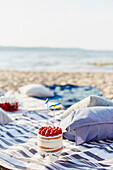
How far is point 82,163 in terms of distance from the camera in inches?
62.8

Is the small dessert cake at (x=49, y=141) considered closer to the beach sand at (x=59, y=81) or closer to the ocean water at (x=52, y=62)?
the beach sand at (x=59, y=81)

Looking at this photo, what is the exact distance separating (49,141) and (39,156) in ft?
0.66

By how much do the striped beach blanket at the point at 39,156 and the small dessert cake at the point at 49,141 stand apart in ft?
0.28

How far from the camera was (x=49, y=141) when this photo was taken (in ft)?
5.24

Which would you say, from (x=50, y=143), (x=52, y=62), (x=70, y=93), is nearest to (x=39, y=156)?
(x=50, y=143)

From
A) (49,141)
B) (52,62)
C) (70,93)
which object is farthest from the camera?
(52,62)

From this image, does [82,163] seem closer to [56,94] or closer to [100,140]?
[100,140]

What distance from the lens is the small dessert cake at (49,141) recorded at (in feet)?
5.25

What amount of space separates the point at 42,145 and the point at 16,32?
25685mm

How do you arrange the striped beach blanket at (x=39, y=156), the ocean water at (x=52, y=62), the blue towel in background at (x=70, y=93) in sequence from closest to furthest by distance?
1. the striped beach blanket at (x=39, y=156)
2. the blue towel in background at (x=70, y=93)
3. the ocean water at (x=52, y=62)

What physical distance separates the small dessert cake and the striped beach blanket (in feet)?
0.28

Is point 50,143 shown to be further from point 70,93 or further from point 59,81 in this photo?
point 59,81

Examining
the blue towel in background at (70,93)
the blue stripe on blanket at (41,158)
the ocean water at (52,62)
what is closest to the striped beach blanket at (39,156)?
the blue stripe on blanket at (41,158)

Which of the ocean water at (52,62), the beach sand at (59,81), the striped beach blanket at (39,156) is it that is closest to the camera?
the striped beach blanket at (39,156)
